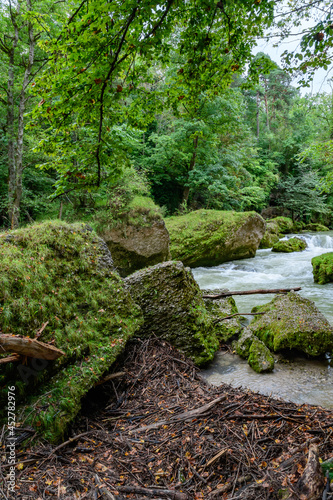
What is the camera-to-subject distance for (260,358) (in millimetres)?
4320

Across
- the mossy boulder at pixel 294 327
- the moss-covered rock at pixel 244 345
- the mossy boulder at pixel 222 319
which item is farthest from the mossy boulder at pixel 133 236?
the moss-covered rock at pixel 244 345

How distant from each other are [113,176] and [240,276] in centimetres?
941

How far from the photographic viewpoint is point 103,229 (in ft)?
33.1

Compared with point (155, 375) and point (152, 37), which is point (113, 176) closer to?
point (152, 37)

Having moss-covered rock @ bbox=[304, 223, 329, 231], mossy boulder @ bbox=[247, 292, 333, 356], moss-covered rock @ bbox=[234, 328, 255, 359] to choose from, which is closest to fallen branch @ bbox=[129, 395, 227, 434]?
moss-covered rock @ bbox=[234, 328, 255, 359]

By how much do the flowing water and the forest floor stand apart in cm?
90

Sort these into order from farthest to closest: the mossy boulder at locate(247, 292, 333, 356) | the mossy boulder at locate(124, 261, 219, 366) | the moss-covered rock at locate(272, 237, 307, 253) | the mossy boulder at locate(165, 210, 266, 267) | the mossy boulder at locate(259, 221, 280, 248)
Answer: the mossy boulder at locate(259, 221, 280, 248)
the moss-covered rock at locate(272, 237, 307, 253)
the mossy boulder at locate(165, 210, 266, 267)
the mossy boulder at locate(247, 292, 333, 356)
the mossy boulder at locate(124, 261, 219, 366)

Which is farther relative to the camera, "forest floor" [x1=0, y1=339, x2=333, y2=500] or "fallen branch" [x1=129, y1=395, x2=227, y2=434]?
"fallen branch" [x1=129, y1=395, x2=227, y2=434]

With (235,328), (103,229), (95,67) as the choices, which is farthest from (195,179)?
(95,67)

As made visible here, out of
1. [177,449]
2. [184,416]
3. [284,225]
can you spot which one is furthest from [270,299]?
[284,225]

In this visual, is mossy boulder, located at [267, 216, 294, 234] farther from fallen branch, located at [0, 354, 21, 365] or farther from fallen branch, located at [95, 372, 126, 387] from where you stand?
fallen branch, located at [0, 354, 21, 365]

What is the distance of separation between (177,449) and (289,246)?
15525 mm

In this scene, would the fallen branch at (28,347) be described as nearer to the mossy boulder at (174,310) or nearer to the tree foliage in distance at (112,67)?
the tree foliage in distance at (112,67)

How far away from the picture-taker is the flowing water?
3.84 metres
